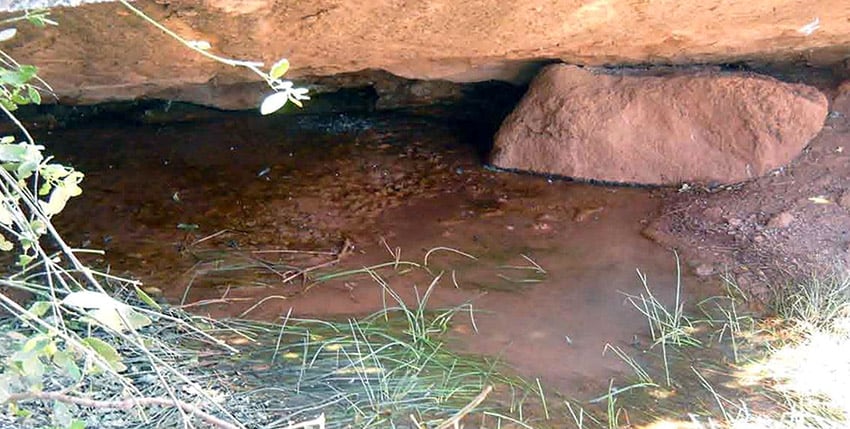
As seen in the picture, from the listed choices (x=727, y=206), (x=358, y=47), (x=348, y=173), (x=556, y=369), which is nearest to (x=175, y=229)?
(x=348, y=173)

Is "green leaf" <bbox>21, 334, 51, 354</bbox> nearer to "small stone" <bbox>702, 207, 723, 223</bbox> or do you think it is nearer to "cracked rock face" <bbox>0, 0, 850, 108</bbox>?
"cracked rock face" <bbox>0, 0, 850, 108</bbox>

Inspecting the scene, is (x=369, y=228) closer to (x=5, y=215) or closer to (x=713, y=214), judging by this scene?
(x=713, y=214)

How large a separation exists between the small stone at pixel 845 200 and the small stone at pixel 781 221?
22cm

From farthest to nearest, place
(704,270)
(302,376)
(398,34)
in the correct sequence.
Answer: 1. (704,270)
2. (398,34)
3. (302,376)

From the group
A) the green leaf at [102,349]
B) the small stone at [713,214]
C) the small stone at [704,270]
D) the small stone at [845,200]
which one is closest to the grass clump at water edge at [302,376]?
the green leaf at [102,349]

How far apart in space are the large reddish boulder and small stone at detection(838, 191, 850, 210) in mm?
363

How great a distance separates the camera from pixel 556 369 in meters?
2.44

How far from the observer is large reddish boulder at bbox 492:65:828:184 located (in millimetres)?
3635

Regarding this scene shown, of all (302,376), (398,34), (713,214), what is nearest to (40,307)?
(302,376)

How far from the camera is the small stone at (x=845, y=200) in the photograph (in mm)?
3267

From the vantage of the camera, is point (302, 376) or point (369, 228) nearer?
point (302, 376)

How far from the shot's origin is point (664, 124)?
375 cm

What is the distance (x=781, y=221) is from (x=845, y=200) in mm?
317

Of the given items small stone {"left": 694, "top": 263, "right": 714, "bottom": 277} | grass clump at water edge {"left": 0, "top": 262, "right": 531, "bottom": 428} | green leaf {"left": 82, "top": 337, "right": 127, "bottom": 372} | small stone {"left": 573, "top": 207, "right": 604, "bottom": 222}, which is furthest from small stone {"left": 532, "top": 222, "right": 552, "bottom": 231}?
green leaf {"left": 82, "top": 337, "right": 127, "bottom": 372}
